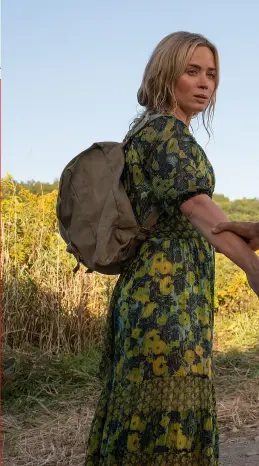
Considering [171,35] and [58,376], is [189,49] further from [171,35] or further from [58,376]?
[58,376]

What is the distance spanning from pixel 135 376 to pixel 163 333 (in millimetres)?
149

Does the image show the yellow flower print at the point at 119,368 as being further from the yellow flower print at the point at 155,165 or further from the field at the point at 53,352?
the field at the point at 53,352

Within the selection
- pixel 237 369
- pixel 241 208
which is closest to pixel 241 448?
pixel 237 369

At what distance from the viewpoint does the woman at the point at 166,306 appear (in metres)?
1.97

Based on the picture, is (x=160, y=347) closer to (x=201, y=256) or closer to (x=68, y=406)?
(x=201, y=256)

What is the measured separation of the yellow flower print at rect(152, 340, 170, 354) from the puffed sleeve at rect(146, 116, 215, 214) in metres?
0.35

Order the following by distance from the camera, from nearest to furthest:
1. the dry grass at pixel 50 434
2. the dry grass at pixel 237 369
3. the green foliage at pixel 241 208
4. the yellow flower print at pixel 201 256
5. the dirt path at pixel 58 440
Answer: the yellow flower print at pixel 201 256 → the dirt path at pixel 58 440 → the dry grass at pixel 50 434 → the dry grass at pixel 237 369 → the green foliage at pixel 241 208

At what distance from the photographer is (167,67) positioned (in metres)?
2.09

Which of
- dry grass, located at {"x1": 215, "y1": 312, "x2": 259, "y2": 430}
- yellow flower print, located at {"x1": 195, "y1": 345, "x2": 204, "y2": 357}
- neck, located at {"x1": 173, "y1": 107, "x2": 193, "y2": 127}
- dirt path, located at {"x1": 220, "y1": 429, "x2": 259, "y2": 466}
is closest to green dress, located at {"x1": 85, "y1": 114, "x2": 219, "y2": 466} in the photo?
yellow flower print, located at {"x1": 195, "y1": 345, "x2": 204, "y2": 357}

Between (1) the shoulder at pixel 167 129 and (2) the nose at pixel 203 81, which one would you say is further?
(2) the nose at pixel 203 81

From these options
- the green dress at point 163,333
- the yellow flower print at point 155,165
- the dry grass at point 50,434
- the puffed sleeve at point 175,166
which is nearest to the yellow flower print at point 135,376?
the green dress at point 163,333

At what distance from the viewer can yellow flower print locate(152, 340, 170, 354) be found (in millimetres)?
1967

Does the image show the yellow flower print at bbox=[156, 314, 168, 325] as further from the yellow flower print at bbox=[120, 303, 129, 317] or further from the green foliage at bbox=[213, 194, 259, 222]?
the green foliage at bbox=[213, 194, 259, 222]

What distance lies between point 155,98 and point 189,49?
17cm
